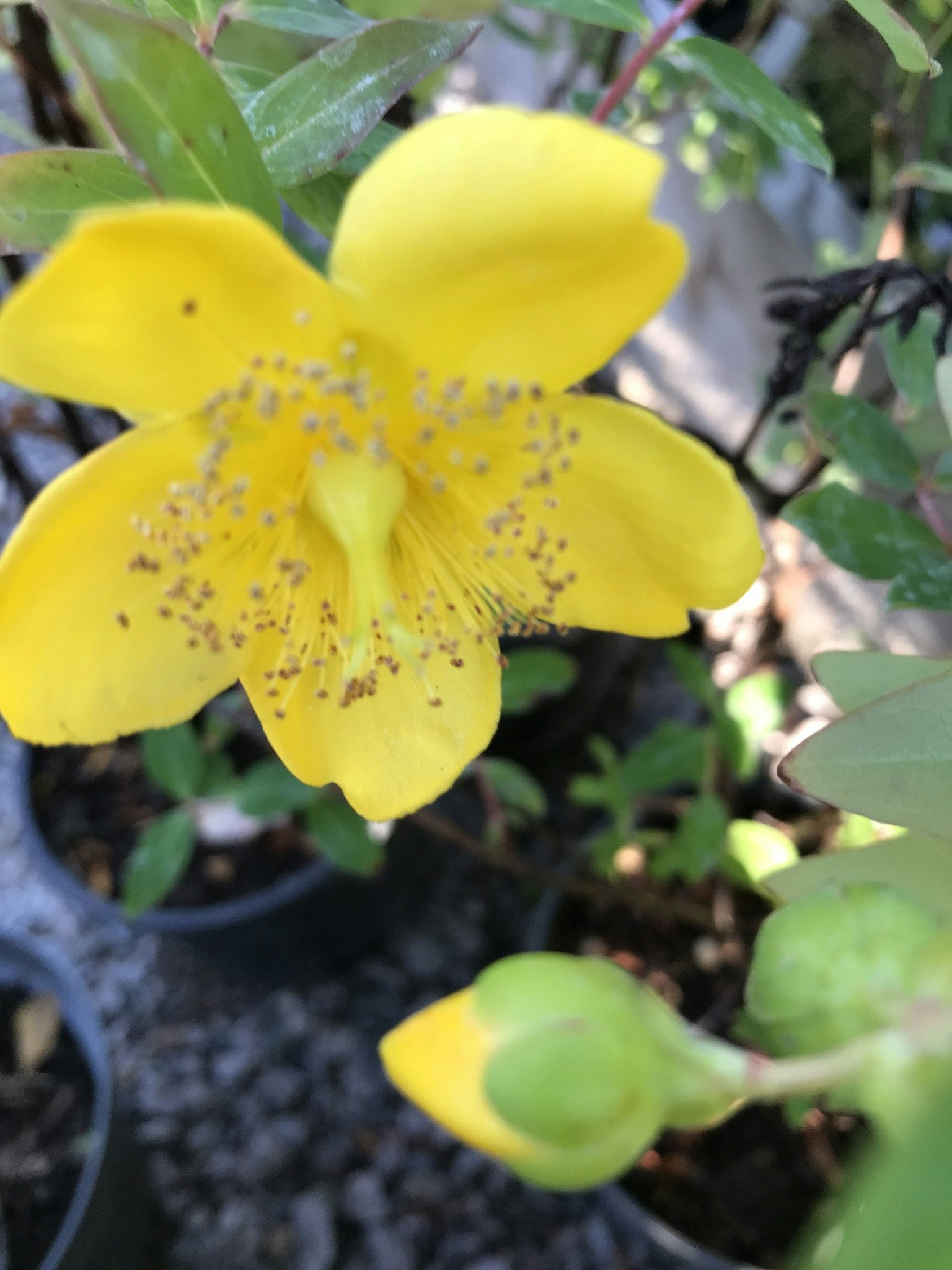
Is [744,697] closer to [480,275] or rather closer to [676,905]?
[676,905]

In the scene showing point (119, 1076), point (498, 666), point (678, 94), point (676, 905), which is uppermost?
point (678, 94)

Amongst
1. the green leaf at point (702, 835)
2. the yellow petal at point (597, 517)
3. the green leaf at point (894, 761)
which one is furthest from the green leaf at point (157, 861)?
the green leaf at point (894, 761)

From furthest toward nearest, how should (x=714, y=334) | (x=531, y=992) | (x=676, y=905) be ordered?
(x=714, y=334) < (x=676, y=905) < (x=531, y=992)

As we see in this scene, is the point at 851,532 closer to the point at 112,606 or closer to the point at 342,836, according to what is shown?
the point at 112,606

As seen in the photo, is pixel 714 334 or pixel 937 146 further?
pixel 714 334

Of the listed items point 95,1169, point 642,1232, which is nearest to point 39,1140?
point 95,1169

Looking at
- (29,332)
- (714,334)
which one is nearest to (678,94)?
(714,334)

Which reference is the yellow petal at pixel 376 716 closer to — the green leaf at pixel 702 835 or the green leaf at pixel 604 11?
the green leaf at pixel 604 11
